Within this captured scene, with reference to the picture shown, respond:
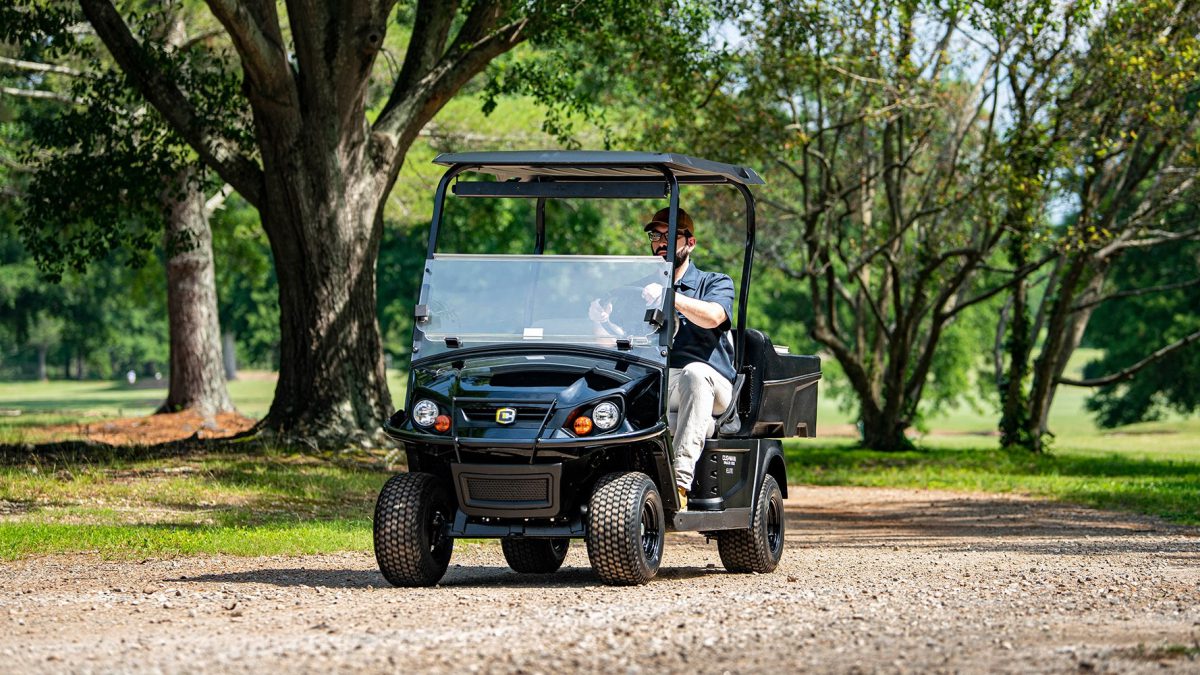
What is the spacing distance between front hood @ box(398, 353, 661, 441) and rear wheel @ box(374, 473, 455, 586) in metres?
0.32

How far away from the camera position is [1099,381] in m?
26.5

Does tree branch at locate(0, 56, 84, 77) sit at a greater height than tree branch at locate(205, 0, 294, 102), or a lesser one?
greater

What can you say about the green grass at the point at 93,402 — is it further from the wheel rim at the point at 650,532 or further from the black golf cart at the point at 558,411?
the wheel rim at the point at 650,532

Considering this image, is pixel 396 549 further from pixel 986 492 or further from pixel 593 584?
pixel 986 492

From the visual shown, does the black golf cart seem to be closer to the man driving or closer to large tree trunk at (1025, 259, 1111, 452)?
the man driving

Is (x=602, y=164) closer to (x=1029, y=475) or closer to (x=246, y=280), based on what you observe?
(x=1029, y=475)

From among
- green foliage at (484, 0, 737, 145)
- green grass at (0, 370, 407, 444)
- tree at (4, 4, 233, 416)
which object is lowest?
green grass at (0, 370, 407, 444)

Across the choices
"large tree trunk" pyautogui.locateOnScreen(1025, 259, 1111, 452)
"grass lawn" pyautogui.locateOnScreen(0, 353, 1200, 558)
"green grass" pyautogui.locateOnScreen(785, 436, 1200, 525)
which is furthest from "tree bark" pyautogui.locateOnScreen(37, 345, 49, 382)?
"large tree trunk" pyautogui.locateOnScreen(1025, 259, 1111, 452)

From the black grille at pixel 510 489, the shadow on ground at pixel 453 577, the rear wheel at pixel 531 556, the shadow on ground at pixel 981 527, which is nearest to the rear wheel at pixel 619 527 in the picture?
the black grille at pixel 510 489

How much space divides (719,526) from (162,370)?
8951cm

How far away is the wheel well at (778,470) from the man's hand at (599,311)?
173 cm

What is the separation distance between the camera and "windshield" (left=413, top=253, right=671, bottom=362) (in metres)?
8.76

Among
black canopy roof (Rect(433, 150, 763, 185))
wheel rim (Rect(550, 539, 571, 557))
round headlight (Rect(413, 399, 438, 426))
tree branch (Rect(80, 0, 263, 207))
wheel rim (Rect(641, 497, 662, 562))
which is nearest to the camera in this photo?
round headlight (Rect(413, 399, 438, 426))

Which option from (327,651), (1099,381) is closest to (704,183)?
(327,651)
